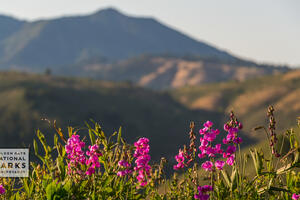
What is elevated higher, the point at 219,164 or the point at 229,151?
the point at 229,151

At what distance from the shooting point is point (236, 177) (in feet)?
19.3

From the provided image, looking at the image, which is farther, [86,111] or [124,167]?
[86,111]

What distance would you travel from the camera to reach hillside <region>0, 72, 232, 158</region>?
12888 centimetres

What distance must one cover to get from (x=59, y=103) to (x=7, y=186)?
14714cm

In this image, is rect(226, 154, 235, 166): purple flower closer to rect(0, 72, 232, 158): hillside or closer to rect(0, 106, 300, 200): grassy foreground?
rect(0, 106, 300, 200): grassy foreground

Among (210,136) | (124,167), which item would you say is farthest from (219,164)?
(124,167)

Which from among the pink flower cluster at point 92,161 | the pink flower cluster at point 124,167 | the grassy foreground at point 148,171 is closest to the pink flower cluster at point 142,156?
the grassy foreground at point 148,171

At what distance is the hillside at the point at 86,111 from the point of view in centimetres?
12888

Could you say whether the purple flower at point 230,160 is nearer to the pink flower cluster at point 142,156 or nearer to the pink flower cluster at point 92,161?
the pink flower cluster at point 142,156

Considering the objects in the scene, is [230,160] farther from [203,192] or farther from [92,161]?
[92,161]

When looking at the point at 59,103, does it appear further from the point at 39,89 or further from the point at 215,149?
the point at 215,149

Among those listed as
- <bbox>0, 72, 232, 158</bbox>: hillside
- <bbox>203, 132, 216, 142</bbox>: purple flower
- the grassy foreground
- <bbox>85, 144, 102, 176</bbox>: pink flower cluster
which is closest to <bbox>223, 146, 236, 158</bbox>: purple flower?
the grassy foreground

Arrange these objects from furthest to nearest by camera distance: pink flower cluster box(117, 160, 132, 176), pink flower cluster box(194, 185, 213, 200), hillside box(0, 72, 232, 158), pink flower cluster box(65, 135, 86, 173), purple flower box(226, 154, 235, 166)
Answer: hillside box(0, 72, 232, 158), pink flower cluster box(65, 135, 86, 173), purple flower box(226, 154, 235, 166), pink flower cluster box(117, 160, 132, 176), pink flower cluster box(194, 185, 213, 200)

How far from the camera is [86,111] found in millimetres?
154750
